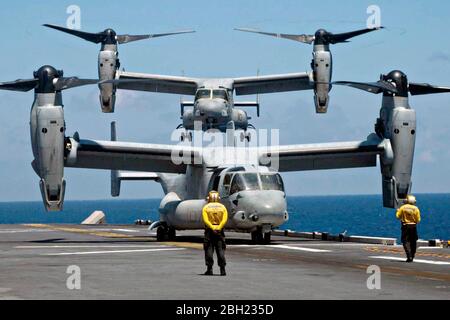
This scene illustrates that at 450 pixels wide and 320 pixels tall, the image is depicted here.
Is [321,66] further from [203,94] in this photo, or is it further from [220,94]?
[203,94]

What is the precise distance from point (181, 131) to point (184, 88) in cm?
570

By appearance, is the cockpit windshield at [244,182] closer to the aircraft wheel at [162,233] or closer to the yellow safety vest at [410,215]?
the aircraft wheel at [162,233]

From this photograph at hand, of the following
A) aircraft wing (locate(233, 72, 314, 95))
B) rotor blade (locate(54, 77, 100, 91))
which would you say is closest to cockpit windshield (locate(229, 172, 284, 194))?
rotor blade (locate(54, 77, 100, 91))

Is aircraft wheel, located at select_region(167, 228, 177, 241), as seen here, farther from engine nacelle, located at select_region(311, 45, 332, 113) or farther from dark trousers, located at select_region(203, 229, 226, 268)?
engine nacelle, located at select_region(311, 45, 332, 113)

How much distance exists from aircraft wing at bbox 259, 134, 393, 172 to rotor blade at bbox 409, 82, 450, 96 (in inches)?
96.3

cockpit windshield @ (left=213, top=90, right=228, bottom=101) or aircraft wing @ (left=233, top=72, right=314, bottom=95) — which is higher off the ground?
aircraft wing @ (left=233, top=72, right=314, bottom=95)

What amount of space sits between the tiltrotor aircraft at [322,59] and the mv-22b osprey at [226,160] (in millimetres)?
12462

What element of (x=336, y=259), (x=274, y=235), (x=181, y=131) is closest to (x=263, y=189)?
(x=336, y=259)

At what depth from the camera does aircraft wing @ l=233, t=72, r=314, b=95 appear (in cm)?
6162

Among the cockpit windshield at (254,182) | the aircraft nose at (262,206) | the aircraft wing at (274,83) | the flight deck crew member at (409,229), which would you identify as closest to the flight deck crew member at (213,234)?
the flight deck crew member at (409,229)

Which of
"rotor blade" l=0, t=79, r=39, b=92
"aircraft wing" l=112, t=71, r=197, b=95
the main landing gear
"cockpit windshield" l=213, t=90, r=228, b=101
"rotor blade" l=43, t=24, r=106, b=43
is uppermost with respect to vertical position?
"rotor blade" l=43, t=24, r=106, b=43

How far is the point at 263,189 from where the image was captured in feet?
108

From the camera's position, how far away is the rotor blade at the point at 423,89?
126 ft
